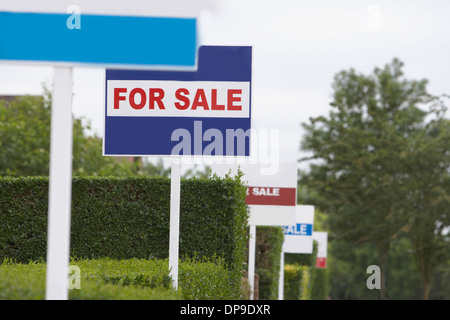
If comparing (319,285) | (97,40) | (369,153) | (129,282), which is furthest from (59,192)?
(319,285)

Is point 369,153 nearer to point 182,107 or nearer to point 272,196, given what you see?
point 272,196

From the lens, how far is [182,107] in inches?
350

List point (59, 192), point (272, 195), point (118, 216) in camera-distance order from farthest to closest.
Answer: point (272, 195) → point (118, 216) → point (59, 192)

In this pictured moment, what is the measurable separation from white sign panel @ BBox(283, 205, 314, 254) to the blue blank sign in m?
22.6

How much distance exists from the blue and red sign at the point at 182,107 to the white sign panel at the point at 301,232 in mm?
18509

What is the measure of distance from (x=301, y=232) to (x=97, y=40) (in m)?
23.4

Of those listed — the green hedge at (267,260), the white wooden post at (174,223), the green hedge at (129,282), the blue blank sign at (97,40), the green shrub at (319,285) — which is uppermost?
the blue blank sign at (97,40)

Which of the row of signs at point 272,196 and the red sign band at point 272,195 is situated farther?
the red sign band at point 272,195

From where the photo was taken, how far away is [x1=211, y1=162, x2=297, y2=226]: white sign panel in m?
17.5

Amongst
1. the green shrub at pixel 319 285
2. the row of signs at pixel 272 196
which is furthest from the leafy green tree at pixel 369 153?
the row of signs at pixel 272 196

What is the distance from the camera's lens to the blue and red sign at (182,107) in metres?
8.77

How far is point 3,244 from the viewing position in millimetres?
12703

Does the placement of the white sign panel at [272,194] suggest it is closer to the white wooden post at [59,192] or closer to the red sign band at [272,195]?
the red sign band at [272,195]
